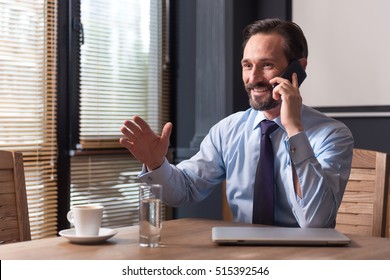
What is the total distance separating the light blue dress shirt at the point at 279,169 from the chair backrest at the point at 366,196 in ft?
0.39

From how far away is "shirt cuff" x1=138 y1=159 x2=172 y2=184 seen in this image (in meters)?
1.81

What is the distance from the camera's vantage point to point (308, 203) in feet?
5.47

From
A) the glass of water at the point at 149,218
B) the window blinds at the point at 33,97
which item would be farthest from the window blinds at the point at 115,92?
the glass of water at the point at 149,218

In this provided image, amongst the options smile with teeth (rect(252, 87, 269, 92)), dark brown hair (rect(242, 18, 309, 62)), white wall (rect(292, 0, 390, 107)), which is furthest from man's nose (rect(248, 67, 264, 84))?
white wall (rect(292, 0, 390, 107))

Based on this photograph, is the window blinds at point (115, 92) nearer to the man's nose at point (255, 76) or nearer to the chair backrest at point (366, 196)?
the man's nose at point (255, 76)

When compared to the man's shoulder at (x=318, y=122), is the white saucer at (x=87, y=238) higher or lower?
lower

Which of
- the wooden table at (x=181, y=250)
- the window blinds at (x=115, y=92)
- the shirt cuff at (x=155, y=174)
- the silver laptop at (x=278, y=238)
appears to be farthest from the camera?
the window blinds at (x=115, y=92)

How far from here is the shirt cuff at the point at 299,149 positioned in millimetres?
1660

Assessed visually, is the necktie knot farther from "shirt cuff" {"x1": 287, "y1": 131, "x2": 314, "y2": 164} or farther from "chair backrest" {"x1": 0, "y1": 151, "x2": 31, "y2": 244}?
"chair backrest" {"x1": 0, "y1": 151, "x2": 31, "y2": 244}

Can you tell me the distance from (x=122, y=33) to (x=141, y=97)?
0.38m

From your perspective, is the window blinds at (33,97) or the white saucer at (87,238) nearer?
the white saucer at (87,238)

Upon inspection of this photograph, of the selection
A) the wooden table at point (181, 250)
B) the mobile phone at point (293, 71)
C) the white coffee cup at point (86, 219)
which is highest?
the mobile phone at point (293, 71)

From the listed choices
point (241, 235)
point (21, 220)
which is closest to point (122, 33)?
point (21, 220)

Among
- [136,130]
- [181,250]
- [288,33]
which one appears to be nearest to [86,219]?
[181,250]
